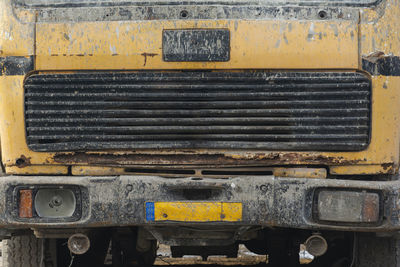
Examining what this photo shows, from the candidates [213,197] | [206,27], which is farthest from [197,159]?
[206,27]

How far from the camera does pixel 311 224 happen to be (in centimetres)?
420

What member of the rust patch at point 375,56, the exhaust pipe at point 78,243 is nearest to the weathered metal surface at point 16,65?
the exhaust pipe at point 78,243

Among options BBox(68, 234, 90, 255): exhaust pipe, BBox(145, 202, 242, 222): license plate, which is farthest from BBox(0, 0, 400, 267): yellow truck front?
BBox(68, 234, 90, 255): exhaust pipe

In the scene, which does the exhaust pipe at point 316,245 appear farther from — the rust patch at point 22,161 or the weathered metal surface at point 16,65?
the weathered metal surface at point 16,65

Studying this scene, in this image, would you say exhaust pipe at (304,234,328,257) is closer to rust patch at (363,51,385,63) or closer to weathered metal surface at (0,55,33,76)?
rust patch at (363,51,385,63)

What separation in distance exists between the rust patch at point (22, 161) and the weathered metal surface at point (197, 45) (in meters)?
1.04

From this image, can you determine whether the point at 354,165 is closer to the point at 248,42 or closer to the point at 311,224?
the point at 311,224

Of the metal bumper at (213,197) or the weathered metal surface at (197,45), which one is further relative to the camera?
the weathered metal surface at (197,45)

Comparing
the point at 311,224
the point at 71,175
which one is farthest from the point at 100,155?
the point at 311,224

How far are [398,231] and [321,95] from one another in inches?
37.7

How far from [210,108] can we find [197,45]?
38 cm

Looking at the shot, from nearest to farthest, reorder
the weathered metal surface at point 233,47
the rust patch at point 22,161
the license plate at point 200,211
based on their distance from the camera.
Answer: the license plate at point 200,211, the weathered metal surface at point 233,47, the rust patch at point 22,161

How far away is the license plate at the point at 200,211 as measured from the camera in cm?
417

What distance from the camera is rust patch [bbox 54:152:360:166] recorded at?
4309 mm
